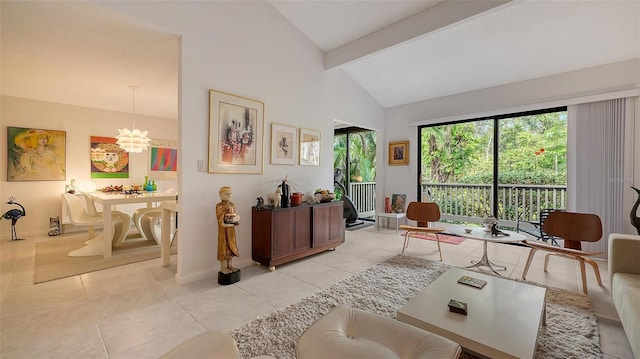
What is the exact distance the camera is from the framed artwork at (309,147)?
3957mm

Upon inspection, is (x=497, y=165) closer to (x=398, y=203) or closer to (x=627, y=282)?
(x=398, y=203)

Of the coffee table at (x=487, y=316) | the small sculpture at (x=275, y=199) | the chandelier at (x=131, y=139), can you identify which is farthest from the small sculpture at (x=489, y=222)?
the chandelier at (x=131, y=139)

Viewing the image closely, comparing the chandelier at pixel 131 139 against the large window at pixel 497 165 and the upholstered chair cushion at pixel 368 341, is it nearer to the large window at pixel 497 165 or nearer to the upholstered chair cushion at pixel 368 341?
the upholstered chair cushion at pixel 368 341

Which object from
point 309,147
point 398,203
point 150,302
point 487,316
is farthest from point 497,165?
point 150,302

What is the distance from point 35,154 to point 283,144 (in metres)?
4.55

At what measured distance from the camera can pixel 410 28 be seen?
3256mm

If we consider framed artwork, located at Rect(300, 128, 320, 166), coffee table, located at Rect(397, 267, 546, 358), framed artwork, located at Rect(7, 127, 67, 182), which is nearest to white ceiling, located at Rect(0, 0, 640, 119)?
framed artwork, located at Rect(7, 127, 67, 182)

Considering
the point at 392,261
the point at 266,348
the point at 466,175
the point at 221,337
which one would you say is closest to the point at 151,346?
the point at 266,348

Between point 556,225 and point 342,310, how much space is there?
2965mm

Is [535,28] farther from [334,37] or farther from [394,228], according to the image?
[394,228]

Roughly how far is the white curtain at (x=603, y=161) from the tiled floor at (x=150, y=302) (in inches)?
34.2

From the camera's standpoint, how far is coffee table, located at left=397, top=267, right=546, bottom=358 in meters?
1.29

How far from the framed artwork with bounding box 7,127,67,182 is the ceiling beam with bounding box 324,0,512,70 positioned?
511cm

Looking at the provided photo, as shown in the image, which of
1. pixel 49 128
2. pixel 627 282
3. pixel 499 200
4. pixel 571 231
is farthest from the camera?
pixel 499 200
